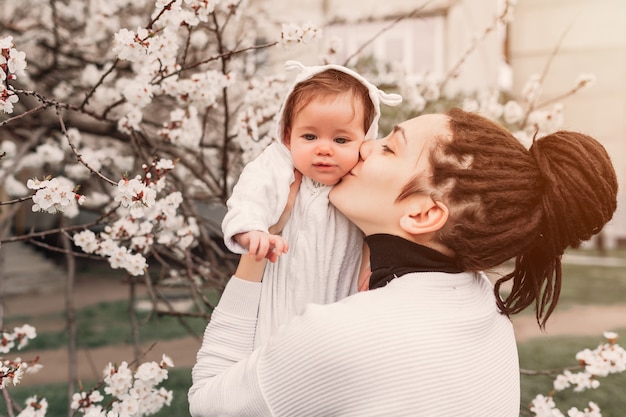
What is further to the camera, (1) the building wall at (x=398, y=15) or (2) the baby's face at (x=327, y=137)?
(1) the building wall at (x=398, y=15)

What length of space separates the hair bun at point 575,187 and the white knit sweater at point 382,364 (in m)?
0.26

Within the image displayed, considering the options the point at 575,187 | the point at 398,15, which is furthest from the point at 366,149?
the point at 398,15

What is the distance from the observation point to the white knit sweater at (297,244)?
1.52 metres

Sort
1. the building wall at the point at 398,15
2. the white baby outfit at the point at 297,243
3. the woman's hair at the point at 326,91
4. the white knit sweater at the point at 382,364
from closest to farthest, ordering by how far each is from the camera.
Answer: the white knit sweater at the point at 382,364 → the white baby outfit at the point at 297,243 → the woman's hair at the point at 326,91 → the building wall at the point at 398,15

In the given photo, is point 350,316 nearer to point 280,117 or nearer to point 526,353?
point 280,117

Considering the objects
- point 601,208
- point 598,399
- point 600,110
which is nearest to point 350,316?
point 601,208

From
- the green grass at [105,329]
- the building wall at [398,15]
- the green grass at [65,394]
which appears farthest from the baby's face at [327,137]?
the building wall at [398,15]

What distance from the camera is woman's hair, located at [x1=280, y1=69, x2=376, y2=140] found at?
5.37ft

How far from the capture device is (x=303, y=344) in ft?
4.07

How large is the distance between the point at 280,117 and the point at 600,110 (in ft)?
51.5

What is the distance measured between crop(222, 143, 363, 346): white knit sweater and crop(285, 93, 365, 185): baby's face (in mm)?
46

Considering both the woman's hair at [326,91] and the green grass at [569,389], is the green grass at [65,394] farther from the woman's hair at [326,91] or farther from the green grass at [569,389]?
the woman's hair at [326,91]

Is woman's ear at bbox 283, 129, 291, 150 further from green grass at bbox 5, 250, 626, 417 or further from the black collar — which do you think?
green grass at bbox 5, 250, 626, 417

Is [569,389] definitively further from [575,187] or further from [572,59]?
[572,59]
